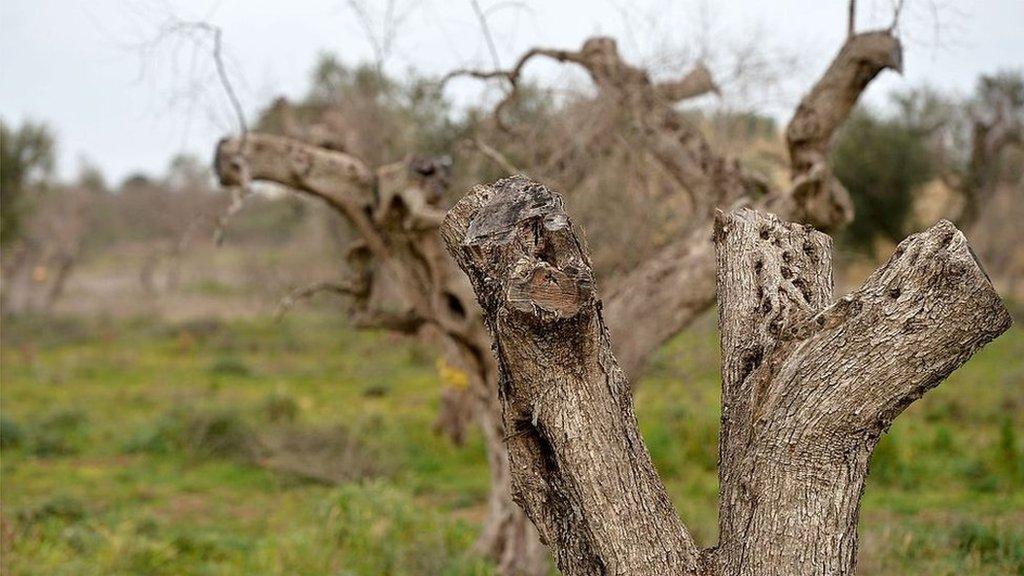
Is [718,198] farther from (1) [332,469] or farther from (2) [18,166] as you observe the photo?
(2) [18,166]

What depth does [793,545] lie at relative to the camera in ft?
10.4

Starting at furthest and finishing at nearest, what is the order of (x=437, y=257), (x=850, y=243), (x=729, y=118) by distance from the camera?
(x=850, y=243), (x=729, y=118), (x=437, y=257)

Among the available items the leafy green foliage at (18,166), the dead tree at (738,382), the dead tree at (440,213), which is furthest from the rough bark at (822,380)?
the leafy green foliage at (18,166)

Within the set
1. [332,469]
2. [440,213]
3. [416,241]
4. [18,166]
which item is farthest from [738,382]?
[18,166]

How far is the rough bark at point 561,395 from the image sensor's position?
2.96 metres

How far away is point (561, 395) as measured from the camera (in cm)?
321

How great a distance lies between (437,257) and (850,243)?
17606 mm

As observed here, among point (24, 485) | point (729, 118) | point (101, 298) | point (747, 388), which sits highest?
point (101, 298)

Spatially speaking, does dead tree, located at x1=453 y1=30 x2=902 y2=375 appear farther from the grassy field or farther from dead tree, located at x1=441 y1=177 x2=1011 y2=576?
A: dead tree, located at x1=441 y1=177 x2=1011 y2=576

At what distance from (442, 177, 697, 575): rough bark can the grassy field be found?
313 cm

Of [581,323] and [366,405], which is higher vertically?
[366,405]

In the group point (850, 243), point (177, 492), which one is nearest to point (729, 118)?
point (177, 492)

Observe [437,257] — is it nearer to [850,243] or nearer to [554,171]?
[554,171]

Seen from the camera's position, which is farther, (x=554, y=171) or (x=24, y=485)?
(x=24, y=485)
